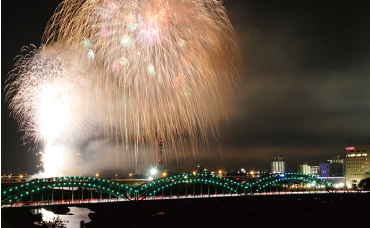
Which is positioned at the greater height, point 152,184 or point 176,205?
point 152,184

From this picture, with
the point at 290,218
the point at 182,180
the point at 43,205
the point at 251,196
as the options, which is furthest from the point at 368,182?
the point at 43,205

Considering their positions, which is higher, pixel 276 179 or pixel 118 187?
pixel 118 187

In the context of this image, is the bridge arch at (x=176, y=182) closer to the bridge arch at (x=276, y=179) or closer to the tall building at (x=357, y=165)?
the bridge arch at (x=276, y=179)

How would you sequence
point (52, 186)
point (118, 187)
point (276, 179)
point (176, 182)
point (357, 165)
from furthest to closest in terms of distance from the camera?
point (357, 165)
point (276, 179)
point (176, 182)
point (118, 187)
point (52, 186)

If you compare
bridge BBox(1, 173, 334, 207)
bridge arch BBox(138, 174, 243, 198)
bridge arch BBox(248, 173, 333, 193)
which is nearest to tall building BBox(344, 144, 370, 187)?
bridge BBox(1, 173, 334, 207)

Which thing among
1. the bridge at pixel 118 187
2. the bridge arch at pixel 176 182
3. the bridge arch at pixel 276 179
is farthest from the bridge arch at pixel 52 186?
the bridge arch at pixel 276 179

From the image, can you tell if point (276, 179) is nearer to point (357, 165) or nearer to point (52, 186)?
point (52, 186)

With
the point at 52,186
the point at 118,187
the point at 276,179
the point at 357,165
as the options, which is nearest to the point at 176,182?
the point at 118,187

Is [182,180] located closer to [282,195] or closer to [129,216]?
[129,216]
